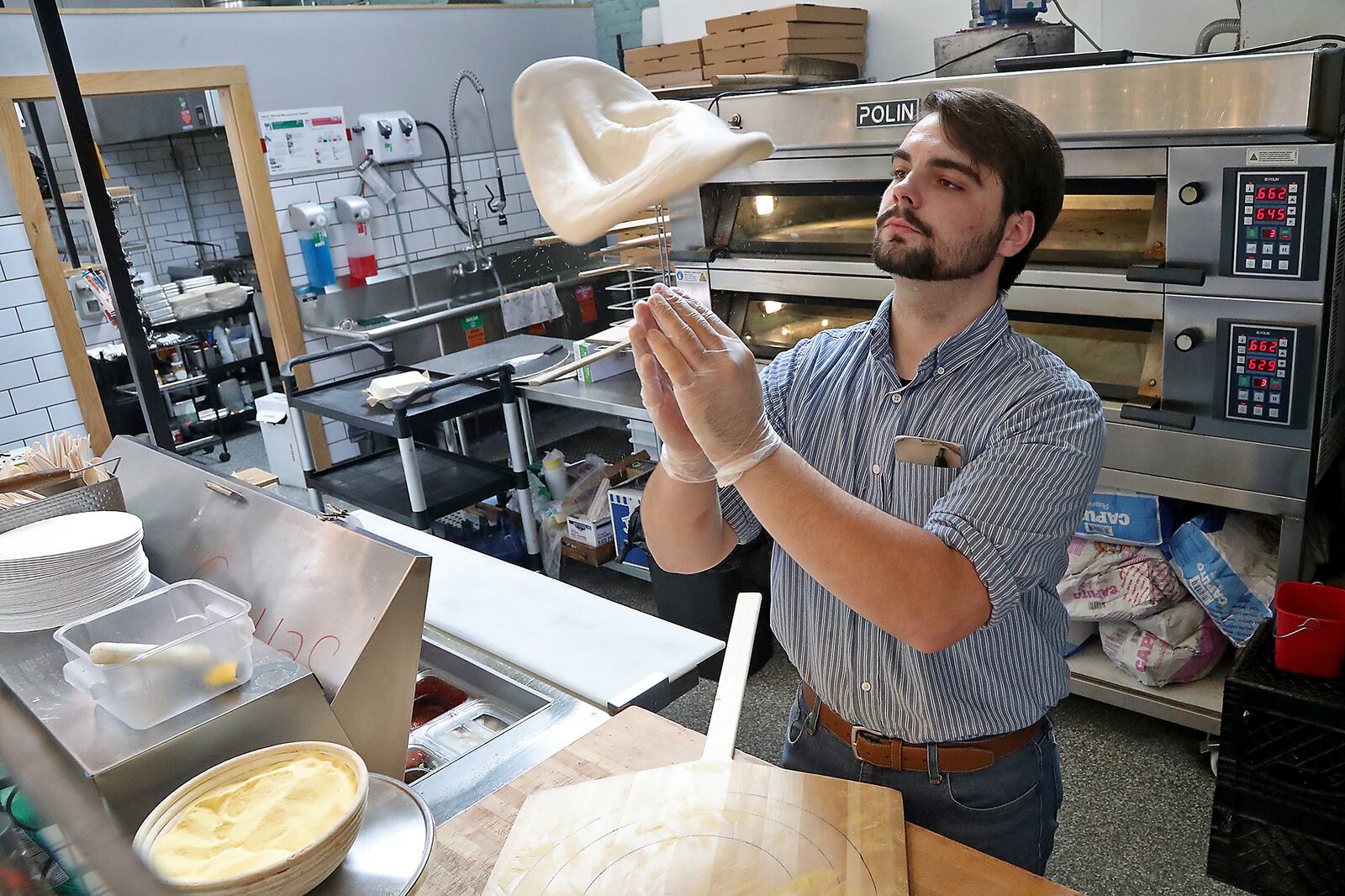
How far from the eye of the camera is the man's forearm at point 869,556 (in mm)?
1185

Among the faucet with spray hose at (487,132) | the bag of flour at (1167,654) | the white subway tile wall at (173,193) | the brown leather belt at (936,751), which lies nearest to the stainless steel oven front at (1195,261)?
the bag of flour at (1167,654)

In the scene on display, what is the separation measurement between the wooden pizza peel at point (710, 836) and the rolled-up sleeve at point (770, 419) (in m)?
0.37

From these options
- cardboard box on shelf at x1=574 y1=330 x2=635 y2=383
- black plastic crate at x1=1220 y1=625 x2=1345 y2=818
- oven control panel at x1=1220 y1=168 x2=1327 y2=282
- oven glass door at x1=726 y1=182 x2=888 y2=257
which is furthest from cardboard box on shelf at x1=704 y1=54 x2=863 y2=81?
black plastic crate at x1=1220 y1=625 x2=1345 y2=818

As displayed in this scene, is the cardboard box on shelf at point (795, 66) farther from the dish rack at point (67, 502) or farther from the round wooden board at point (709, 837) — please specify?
the round wooden board at point (709, 837)

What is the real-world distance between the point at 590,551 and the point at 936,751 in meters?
2.86

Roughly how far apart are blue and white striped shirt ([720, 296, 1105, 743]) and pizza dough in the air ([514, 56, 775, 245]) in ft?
1.50

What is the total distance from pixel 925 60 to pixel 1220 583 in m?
2.23

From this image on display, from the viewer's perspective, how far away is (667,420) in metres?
1.31

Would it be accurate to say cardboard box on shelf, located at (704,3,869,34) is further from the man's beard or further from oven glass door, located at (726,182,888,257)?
the man's beard

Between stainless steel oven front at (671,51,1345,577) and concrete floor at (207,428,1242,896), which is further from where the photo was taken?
concrete floor at (207,428,1242,896)

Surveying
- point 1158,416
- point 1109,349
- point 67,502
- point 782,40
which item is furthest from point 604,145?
point 782,40

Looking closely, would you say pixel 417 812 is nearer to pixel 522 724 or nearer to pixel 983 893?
pixel 522 724

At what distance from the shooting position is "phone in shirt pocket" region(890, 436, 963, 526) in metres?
1.37

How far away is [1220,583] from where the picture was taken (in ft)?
8.52
